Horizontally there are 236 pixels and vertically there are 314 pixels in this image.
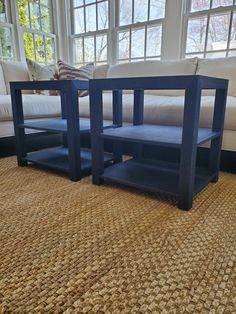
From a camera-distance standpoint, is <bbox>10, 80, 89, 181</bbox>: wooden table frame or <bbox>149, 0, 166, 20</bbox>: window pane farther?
<bbox>149, 0, 166, 20</bbox>: window pane

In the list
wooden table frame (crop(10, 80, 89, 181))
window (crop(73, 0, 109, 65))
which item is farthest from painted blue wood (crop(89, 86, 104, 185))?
window (crop(73, 0, 109, 65))

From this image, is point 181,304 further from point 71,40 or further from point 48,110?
point 71,40

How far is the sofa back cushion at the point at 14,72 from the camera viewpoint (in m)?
2.44

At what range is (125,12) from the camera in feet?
9.15

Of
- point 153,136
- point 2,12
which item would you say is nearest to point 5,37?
point 2,12

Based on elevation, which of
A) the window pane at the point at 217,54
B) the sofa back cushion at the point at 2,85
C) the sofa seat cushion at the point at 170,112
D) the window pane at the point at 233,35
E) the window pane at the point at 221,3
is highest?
the window pane at the point at 221,3

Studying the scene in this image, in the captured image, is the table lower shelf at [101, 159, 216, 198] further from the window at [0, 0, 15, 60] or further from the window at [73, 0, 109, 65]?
the window at [0, 0, 15, 60]

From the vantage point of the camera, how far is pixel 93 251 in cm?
71

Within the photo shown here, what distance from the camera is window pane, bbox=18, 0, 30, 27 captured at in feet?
9.41

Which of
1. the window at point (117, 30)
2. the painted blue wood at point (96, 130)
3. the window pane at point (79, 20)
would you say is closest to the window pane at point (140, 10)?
the window at point (117, 30)

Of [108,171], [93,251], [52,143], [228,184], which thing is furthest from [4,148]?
[228,184]

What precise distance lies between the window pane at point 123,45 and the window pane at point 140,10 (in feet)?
0.70

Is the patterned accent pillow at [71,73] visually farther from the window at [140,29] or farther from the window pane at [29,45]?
the window pane at [29,45]

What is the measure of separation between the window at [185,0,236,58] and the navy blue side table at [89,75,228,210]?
1407 millimetres
